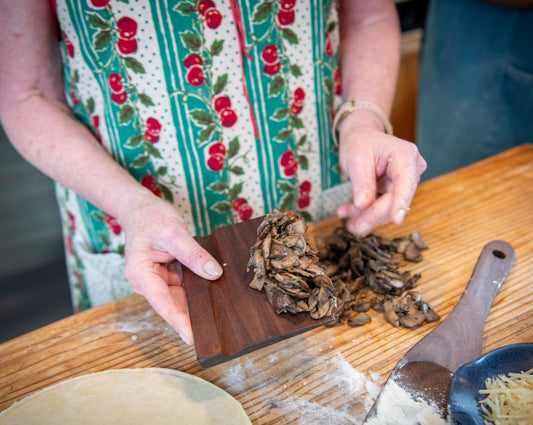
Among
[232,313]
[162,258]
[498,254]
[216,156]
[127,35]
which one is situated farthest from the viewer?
[216,156]

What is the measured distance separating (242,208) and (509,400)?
3.14 ft

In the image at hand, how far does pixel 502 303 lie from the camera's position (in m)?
1.17

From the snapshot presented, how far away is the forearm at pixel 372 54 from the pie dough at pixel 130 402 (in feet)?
3.38

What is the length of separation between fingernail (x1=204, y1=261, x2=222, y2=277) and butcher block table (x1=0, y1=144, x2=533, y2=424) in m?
0.25

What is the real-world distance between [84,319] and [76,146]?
502mm

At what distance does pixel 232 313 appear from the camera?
95 cm

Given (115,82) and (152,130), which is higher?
(115,82)

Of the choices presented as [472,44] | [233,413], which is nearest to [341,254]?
[233,413]

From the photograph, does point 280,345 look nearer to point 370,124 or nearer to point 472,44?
point 370,124

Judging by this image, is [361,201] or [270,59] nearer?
[361,201]

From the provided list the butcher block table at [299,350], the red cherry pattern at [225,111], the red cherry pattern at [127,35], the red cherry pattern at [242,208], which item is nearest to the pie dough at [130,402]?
the butcher block table at [299,350]

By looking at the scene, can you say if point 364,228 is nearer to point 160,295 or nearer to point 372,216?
point 372,216

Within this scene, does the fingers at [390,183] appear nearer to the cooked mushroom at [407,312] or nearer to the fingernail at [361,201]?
the fingernail at [361,201]

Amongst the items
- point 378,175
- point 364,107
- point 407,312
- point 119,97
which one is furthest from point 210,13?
point 407,312
